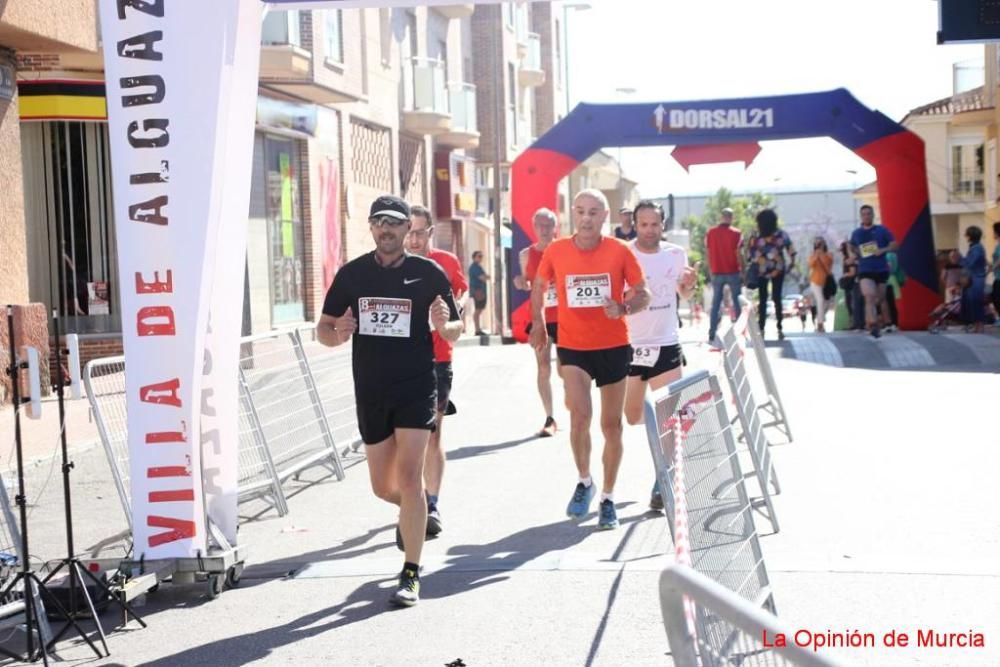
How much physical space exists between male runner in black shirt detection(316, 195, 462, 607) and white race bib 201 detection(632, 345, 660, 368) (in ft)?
8.00

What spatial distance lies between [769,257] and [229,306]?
14258mm

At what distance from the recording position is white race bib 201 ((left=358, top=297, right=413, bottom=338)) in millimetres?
7438

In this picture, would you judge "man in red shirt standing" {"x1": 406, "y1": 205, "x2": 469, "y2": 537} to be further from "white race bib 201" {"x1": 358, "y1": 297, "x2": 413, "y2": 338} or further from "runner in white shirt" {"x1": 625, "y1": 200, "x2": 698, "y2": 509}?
"runner in white shirt" {"x1": 625, "y1": 200, "x2": 698, "y2": 509}

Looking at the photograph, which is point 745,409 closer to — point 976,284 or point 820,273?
point 976,284

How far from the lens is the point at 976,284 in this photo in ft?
76.4

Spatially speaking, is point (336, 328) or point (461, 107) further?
point (461, 107)

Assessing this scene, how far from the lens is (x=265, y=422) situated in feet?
35.7

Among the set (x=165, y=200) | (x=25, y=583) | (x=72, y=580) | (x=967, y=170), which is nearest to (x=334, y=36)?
(x=165, y=200)

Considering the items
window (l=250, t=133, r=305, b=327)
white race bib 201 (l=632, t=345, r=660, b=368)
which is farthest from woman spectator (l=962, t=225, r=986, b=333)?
white race bib 201 (l=632, t=345, r=660, b=368)

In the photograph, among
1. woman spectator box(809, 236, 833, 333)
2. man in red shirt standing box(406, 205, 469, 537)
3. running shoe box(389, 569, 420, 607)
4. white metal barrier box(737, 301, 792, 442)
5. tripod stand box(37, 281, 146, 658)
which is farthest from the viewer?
woman spectator box(809, 236, 833, 333)

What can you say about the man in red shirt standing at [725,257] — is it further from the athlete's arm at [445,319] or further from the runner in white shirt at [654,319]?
the athlete's arm at [445,319]

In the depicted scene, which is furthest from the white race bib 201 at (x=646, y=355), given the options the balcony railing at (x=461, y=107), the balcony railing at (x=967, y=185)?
the balcony railing at (x=967, y=185)

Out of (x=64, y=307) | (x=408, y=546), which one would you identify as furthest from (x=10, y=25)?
(x=408, y=546)

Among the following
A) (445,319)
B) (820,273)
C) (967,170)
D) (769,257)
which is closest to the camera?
(445,319)
